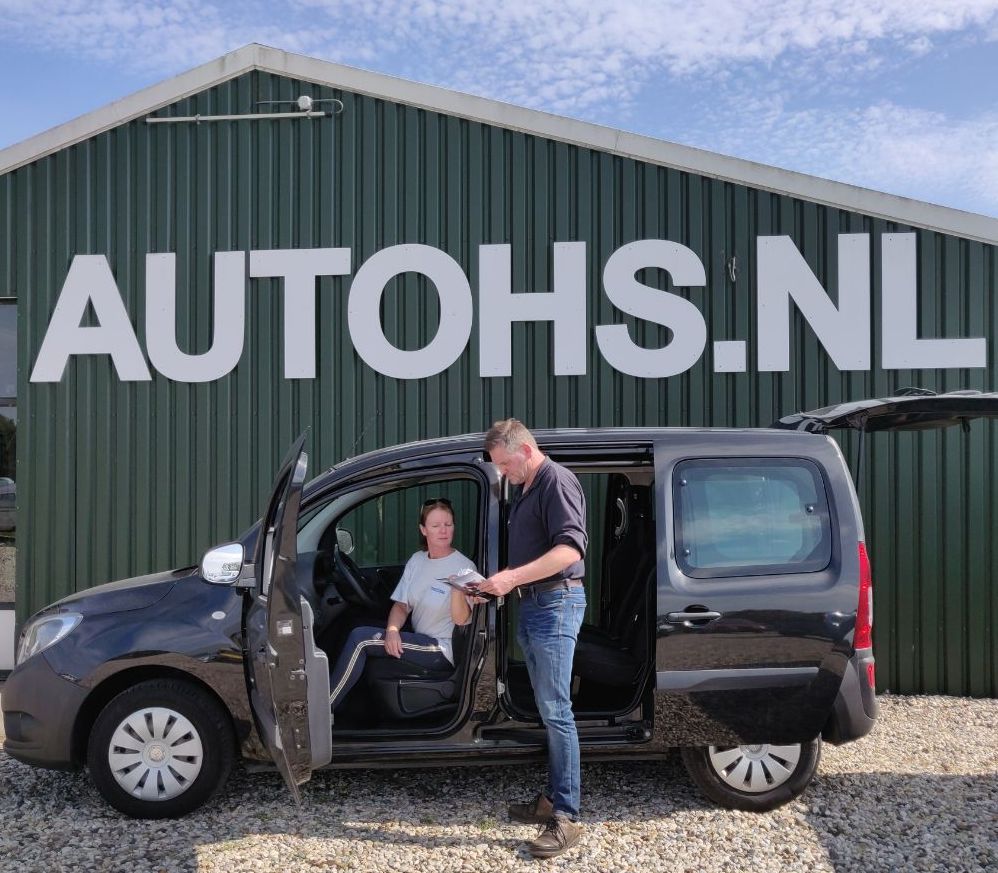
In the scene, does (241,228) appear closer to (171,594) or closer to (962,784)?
(171,594)

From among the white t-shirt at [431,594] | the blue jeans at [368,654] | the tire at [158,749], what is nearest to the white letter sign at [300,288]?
the white t-shirt at [431,594]

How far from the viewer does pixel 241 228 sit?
6.94 meters

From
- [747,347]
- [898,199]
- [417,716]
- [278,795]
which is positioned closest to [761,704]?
[417,716]

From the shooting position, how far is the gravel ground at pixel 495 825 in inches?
144

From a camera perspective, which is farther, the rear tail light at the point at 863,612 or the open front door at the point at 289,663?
the rear tail light at the point at 863,612

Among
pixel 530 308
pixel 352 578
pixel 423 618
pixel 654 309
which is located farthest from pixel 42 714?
pixel 654 309

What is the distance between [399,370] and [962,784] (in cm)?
455

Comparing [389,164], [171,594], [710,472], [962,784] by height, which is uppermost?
[389,164]

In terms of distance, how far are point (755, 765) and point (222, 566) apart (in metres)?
2.65

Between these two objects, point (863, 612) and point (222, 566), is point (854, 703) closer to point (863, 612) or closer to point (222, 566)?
point (863, 612)

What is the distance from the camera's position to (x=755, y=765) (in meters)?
4.07

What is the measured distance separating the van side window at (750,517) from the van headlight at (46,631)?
2.84m

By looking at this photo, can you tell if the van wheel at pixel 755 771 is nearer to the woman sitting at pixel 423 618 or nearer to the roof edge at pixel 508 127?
the woman sitting at pixel 423 618

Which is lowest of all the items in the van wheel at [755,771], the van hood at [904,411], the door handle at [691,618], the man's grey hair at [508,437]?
the van wheel at [755,771]
